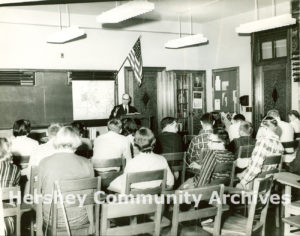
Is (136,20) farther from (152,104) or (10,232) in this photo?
(10,232)

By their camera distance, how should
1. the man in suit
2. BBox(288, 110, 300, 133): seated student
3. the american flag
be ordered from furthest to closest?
the american flag < the man in suit < BBox(288, 110, 300, 133): seated student

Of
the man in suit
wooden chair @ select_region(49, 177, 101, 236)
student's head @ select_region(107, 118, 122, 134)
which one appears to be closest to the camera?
wooden chair @ select_region(49, 177, 101, 236)

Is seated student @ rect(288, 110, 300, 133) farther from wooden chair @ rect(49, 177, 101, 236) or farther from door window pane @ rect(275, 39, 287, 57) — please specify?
wooden chair @ rect(49, 177, 101, 236)

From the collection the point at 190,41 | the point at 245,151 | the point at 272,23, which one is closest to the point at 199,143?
the point at 245,151

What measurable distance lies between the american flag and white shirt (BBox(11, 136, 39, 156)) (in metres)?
4.40

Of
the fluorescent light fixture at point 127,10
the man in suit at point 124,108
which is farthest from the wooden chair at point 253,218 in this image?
the man in suit at point 124,108

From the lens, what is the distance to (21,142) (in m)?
4.41

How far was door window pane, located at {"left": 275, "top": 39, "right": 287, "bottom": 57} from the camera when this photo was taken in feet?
24.6

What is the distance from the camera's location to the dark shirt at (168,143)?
4.63 meters

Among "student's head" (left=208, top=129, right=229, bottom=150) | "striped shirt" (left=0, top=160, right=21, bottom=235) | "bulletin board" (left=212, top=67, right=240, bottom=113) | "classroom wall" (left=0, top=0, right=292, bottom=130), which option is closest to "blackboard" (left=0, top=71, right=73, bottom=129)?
"classroom wall" (left=0, top=0, right=292, bottom=130)

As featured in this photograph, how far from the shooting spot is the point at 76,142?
113 inches

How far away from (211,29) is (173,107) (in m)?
2.29

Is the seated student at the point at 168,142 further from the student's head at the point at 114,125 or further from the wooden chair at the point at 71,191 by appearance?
the wooden chair at the point at 71,191

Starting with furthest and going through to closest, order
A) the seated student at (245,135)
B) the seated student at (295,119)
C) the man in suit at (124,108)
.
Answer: the man in suit at (124,108)
the seated student at (295,119)
the seated student at (245,135)
